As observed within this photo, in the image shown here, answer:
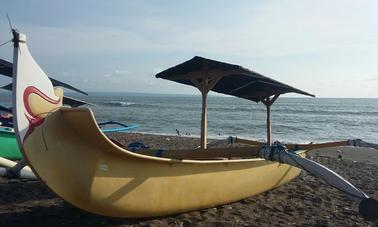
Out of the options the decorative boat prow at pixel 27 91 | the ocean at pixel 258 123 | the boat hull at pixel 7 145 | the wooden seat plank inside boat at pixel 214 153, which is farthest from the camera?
the ocean at pixel 258 123

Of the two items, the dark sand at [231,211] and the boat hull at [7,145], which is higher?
the boat hull at [7,145]

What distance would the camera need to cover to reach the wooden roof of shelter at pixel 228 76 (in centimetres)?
750

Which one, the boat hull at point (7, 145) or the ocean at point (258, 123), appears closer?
the boat hull at point (7, 145)

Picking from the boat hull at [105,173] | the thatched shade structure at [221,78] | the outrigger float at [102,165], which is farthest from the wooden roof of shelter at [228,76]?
the boat hull at [105,173]

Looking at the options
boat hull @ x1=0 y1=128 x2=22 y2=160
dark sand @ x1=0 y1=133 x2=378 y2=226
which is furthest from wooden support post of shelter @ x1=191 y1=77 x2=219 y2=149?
boat hull @ x1=0 y1=128 x2=22 y2=160

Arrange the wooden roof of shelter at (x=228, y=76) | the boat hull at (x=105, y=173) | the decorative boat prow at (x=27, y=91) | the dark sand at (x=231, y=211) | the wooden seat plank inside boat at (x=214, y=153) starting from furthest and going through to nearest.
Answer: the wooden roof of shelter at (x=228, y=76) → the wooden seat plank inside boat at (x=214, y=153) → the dark sand at (x=231, y=211) → the boat hull at (x=105, y=173) → the decorative boat prow at (x=27, y=91)

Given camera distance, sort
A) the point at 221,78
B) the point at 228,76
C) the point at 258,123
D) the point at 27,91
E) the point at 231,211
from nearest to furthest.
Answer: the point at 27,91 → the point at 231,211 → the point at 221,78 → the point at 228,76 → the point at 258,123

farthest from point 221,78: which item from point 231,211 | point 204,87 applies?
point 231,211

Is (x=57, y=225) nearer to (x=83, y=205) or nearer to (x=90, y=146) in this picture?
(x=83, y=205)

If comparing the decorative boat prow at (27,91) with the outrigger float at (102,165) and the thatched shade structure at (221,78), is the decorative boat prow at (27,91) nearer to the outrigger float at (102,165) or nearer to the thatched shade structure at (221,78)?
the outrigger float at (102,165)

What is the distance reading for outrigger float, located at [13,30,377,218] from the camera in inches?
197

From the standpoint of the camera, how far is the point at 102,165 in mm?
5309

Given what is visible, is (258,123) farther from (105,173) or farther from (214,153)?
(105,173)

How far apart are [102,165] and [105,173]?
114 millimetres
